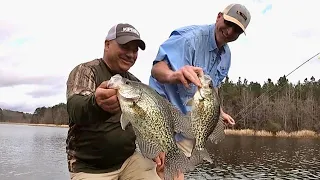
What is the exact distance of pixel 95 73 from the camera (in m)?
4.56

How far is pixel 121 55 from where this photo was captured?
457 cm

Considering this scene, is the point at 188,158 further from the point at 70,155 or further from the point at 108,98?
the point at 70,155

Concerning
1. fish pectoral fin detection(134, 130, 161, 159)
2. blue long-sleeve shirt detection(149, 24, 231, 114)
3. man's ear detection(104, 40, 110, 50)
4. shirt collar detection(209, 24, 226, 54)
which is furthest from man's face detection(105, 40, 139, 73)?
fish pectoral fin detection(134, 130, 161, 159)

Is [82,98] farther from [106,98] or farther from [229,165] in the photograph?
[229,165]

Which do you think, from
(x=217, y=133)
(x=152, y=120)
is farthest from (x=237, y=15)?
(x=152, y=120)

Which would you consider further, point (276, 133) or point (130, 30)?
point (276, 133)

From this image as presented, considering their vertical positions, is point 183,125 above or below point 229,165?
above

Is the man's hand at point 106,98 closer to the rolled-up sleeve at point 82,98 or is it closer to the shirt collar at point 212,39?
the rolled-up sleeve at point 82,98

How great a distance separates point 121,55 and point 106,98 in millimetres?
1388

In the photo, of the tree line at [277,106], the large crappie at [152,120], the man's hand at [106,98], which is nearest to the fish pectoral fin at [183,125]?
the large crappie at [152,120]

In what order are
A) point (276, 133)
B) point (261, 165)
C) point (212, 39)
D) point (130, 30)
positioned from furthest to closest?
point (276, 133) < point (261, 165) < point (212, 39) < point (130, 30)

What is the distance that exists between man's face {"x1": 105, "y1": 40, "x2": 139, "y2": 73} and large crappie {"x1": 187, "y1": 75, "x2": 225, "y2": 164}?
1.13 meters

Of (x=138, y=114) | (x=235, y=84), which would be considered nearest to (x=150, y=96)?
(x=138, y=114)

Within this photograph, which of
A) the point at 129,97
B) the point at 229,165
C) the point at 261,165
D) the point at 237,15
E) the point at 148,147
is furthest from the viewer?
the point at 261,165
